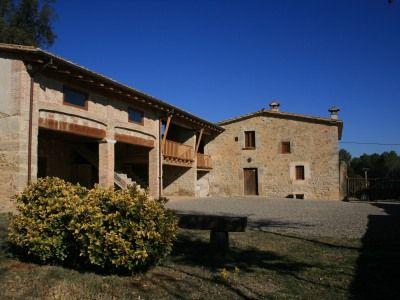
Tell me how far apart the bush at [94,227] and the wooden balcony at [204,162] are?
57.5 ft

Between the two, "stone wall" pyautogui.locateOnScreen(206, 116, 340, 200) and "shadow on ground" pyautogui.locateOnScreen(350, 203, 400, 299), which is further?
"stone wall" pyautogui.locateOnScreen(206, 116, 340, 200)

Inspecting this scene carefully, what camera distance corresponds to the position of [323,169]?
22188 mm

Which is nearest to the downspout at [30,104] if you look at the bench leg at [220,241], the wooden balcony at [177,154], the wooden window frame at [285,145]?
the bench leg at [220,241]

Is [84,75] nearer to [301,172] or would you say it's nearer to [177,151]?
[177,151]

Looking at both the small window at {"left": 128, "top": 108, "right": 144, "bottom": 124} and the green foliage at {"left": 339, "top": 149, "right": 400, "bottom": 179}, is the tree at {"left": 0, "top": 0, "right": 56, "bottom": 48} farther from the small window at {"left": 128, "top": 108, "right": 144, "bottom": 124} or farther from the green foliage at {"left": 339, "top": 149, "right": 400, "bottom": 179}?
the green foliage at {"left": 339, "top": 149, "right": 400, "bottom": 179}

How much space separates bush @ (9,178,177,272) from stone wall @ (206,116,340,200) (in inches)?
739

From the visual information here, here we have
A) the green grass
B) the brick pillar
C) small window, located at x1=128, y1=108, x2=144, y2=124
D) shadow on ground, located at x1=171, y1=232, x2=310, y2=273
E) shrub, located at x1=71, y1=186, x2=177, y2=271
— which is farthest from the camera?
small window, located at x1=128, y1=108, x2=144, y2=124

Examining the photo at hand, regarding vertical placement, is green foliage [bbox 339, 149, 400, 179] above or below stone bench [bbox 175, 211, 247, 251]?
above

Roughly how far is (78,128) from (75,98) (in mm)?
1029

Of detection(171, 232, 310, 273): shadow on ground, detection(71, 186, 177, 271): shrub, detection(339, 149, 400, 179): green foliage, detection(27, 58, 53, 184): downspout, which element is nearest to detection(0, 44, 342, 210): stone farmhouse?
detection(27, 58, 53, 184): downspout

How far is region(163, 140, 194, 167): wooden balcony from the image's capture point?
18469mm

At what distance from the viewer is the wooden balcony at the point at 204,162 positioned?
22.9m

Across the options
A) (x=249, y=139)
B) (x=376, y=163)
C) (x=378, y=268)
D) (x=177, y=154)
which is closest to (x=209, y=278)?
(x=378, y=268)

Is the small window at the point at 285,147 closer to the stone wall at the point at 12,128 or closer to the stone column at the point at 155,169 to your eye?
the stone column at the point at 155,169
